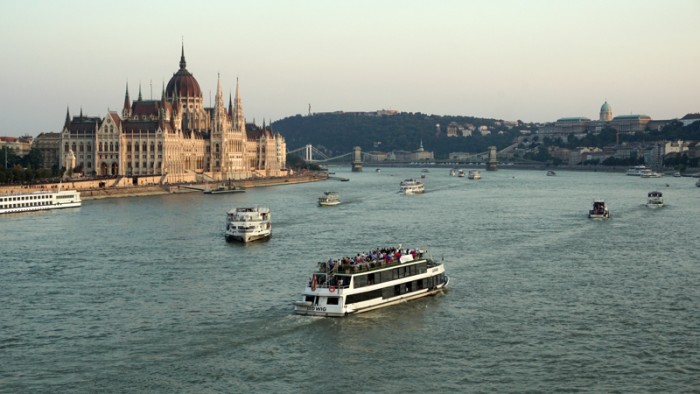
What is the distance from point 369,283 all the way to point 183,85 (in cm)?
9580

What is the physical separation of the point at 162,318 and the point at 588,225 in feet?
103

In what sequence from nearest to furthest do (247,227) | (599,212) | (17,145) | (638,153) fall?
1. (247,227)
2. (599,212)
3. (17,145)
4. (638,153)

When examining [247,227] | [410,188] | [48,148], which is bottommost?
[410,188]

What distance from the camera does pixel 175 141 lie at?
101188mm

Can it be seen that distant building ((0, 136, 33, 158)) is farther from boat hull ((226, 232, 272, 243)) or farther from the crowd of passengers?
the crowd of passengers

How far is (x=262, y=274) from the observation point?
33906 millimetres

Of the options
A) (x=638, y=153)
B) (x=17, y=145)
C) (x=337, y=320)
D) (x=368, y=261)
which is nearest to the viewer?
(x=337, y=320)

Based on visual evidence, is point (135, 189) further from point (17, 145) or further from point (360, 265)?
point (360, 265)

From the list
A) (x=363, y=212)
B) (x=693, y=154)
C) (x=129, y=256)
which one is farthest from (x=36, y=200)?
(x=693, y=154)

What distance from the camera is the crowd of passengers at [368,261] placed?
27.4m

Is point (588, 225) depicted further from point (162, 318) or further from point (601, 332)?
point (162, 318)

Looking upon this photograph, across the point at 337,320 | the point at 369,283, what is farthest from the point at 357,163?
the point at 337,320

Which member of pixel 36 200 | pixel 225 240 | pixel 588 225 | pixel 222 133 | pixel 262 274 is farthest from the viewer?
pixel 222 133

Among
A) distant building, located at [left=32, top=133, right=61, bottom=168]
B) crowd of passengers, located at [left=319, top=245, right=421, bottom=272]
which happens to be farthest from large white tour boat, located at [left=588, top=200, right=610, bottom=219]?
distant building, located at [left=32, top=133, right=61, bottom=168]
